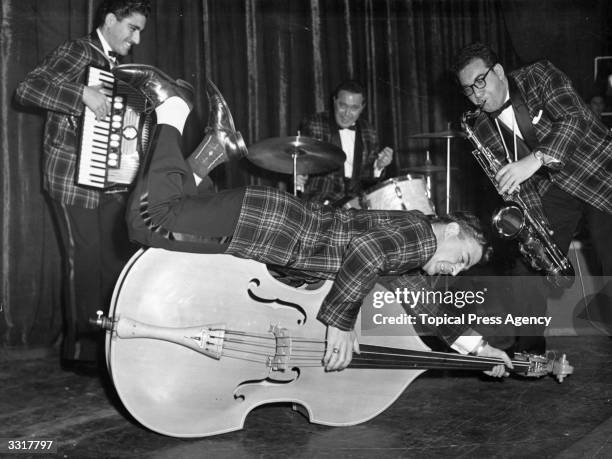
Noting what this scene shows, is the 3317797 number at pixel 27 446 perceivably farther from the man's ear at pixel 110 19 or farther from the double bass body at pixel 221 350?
the man's ear at pixel 110 19

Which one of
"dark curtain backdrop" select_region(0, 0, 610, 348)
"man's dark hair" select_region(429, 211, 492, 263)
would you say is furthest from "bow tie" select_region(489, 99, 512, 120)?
"dark curtain backdrop" select_region(0, 0, 610, 348)

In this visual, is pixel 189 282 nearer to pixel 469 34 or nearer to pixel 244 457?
pixel 244 457

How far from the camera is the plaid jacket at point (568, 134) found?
3.22 m

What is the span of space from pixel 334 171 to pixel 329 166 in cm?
43

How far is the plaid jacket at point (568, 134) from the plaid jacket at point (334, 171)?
1.48m

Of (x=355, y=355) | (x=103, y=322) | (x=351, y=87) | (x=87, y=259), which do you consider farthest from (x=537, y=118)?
(x=87, y=259)

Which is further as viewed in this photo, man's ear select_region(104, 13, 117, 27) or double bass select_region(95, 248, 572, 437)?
man's ear select_region(104, 13, 117, 27)

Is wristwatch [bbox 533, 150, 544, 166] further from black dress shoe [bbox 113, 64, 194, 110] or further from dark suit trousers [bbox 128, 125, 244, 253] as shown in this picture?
black dress shoe [bbox 113, 64, 194, 110]

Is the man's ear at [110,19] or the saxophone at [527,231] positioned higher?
the man's ear at [110,19]

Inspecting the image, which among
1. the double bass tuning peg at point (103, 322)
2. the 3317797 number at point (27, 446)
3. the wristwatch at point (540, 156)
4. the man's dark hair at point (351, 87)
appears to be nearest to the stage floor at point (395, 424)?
the 3317797 number at point (27, 446)

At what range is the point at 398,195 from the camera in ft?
13.0

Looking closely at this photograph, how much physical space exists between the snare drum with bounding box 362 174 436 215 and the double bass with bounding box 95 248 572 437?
146 cm

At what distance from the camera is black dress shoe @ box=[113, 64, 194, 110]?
274 cm

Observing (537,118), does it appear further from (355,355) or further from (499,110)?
(355,355)
